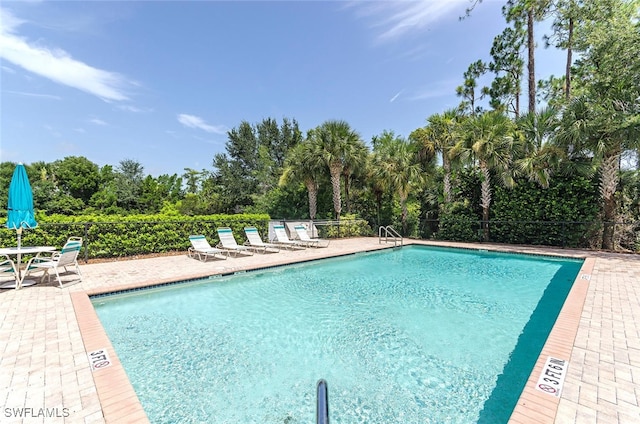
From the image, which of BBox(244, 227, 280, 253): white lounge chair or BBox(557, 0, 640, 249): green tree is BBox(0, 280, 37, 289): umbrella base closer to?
BBox(244, 227, 280, 253): white lounge chair

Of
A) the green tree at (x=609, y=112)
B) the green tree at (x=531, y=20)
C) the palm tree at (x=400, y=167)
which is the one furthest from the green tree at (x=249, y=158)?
the green tree at (x=609, y=112)

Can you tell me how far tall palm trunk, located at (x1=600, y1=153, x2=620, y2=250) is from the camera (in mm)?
11680

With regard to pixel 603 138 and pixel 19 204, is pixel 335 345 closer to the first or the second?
pixel 19 204

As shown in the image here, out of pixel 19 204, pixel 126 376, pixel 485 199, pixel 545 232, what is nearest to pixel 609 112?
pixel 545 232

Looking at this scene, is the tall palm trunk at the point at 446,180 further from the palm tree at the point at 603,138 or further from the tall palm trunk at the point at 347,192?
the tall palm trunk at the point at 347,192

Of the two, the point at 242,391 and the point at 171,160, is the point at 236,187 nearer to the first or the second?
the point at 171,160

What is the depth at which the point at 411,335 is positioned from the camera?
15.8ft

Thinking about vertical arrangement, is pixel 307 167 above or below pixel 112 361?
above

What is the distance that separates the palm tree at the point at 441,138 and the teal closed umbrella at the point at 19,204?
16216 mm

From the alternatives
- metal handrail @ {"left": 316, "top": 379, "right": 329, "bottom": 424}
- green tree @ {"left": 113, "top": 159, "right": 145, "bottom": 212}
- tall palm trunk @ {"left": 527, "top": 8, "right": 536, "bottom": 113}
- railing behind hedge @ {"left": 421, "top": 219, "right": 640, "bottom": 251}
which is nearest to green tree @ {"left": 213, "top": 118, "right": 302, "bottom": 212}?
green tree @ {"left": 113, "top": 159, "right": 145, "bottom": 212}

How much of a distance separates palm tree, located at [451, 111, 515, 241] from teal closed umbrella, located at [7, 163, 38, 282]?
51.4 ft

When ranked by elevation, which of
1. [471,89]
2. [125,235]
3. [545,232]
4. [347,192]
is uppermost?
[471,89]

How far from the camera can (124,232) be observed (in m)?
10.5

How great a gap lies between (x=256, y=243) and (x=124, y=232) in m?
4.70
